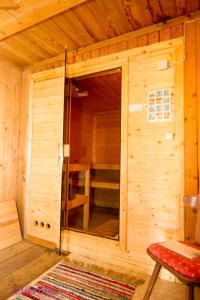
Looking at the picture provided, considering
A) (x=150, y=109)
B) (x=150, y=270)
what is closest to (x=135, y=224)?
(x=150, y=270)

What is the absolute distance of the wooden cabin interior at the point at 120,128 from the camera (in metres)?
1.89

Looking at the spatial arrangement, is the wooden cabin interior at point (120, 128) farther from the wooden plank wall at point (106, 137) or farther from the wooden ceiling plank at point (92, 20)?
the wooden plank wall at point (106, 137)

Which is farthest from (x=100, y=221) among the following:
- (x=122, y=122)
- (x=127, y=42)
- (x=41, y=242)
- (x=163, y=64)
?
(x=127, y=42)

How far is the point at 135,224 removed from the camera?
2105 millimetres

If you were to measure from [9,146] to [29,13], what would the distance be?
176 centimetres

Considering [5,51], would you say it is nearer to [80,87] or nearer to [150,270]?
[80,87]

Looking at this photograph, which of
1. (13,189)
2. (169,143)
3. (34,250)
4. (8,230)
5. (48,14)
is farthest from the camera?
(13,189)

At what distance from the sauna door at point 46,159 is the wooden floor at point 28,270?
0.69 feet

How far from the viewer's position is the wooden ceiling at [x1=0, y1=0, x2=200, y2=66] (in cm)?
183

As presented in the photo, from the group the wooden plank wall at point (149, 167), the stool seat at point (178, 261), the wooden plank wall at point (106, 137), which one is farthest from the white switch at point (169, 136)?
the wooden plank wall at point (106, 137)

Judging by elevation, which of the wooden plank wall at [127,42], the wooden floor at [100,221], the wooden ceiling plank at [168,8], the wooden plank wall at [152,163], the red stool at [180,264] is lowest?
the wooden floor at [100,221]

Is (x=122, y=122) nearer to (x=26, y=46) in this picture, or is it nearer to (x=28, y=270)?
(x=26, y=46)

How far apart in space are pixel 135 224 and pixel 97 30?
2.13 meters

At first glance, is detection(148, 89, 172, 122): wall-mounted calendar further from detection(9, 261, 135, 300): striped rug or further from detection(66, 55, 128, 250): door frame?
detection(9, 261, 135, 300): striped rug
